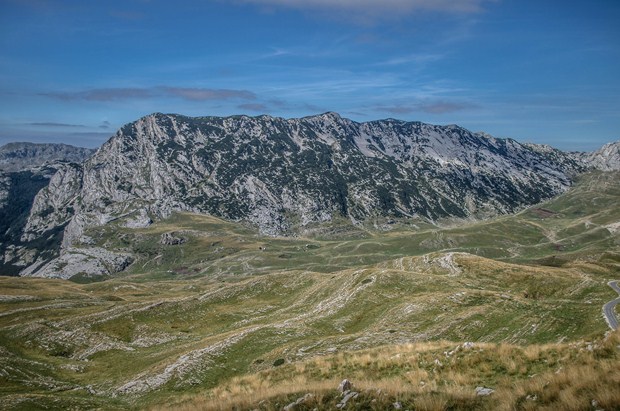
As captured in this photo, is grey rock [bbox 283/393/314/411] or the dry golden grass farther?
grey rock [bbox 283/393/314/411]

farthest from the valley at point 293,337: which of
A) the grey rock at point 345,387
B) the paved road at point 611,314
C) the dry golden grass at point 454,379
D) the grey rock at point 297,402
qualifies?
the paved road at point 611,314

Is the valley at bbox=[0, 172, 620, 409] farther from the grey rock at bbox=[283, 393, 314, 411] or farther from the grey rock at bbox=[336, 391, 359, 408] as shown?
A: the grey rock at bbox=[336, 391, 359, 408]

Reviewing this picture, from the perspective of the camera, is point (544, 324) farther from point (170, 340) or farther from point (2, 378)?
point (2, 378)

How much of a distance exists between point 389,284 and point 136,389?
4668cm

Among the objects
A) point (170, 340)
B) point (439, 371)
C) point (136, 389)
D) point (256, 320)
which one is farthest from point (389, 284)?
point (439, 371)

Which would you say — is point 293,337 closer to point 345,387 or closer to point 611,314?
point 611,314

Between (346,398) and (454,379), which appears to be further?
(454,379)

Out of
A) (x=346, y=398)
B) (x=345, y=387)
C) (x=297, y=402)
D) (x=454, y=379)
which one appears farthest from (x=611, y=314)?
(x=297, y=402)

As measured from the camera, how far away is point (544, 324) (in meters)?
44.6

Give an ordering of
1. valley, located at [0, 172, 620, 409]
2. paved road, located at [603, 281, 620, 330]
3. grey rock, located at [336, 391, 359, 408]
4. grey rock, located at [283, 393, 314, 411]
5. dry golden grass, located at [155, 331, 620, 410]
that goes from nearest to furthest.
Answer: dry golden grass, located at [155, 331, 620, 410]
grey rock, located at [336, 391, 359, 408]
grey rock, located at [283, 393, 314, 411]
valley, located at [0, 172, 620, 409]
paved road, located at [603, 281, 620, 330]

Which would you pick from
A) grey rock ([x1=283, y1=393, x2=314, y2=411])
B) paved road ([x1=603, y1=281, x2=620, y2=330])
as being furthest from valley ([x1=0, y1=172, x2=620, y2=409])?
paved road ([x1=603, y1=281, x2=620, y2=330])

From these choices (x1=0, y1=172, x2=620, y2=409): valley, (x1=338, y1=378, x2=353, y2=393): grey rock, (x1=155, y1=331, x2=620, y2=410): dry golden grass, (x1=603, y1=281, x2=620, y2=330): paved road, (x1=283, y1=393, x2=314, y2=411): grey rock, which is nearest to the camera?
(x1=155, y1=331, x2=620, y2=410): dry golden grass

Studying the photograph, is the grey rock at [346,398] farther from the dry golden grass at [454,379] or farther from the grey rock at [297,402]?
the grey rock at [297,402]

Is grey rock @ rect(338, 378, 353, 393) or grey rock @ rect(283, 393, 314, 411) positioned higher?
grey rock @ rect(338, 378, 353, 393)
